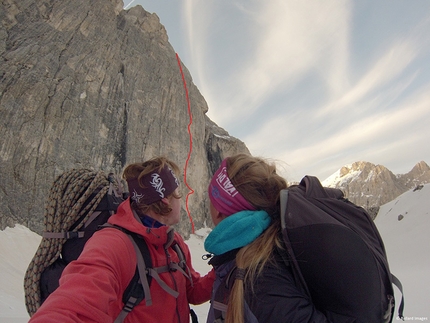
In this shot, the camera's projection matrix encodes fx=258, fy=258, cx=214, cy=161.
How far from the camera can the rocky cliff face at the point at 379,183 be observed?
98088 mm

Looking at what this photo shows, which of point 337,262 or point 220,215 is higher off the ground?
point 220,215

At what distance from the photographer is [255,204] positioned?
160cm

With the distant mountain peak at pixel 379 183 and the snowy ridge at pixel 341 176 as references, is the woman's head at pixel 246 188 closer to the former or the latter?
the distant mountain peak at pixel 379 183

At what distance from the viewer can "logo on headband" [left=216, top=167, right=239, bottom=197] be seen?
5.38 feet

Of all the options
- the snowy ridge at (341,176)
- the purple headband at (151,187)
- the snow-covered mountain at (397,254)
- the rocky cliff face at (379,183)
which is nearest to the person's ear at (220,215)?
the purple headband at (151,187)

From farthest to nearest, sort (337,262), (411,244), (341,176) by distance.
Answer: (341,176) → (411,244) → (337,262)

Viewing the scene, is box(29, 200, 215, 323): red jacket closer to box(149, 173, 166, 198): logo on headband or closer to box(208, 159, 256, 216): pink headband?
box(149, 173, 166, 198): logo on headband

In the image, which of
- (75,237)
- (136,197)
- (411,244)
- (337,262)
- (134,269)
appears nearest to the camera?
(337,262)

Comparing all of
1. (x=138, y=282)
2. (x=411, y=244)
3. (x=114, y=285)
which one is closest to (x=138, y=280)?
(x=138, y=282)

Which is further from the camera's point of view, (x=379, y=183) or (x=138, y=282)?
(x=379, y=183)

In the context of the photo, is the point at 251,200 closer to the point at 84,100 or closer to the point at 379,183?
the point at 84,100

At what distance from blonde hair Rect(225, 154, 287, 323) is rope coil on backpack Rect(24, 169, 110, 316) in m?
1.30

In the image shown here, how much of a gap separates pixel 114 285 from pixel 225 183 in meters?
0.88

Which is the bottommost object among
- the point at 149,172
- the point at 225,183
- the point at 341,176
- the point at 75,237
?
the point at 75,237
